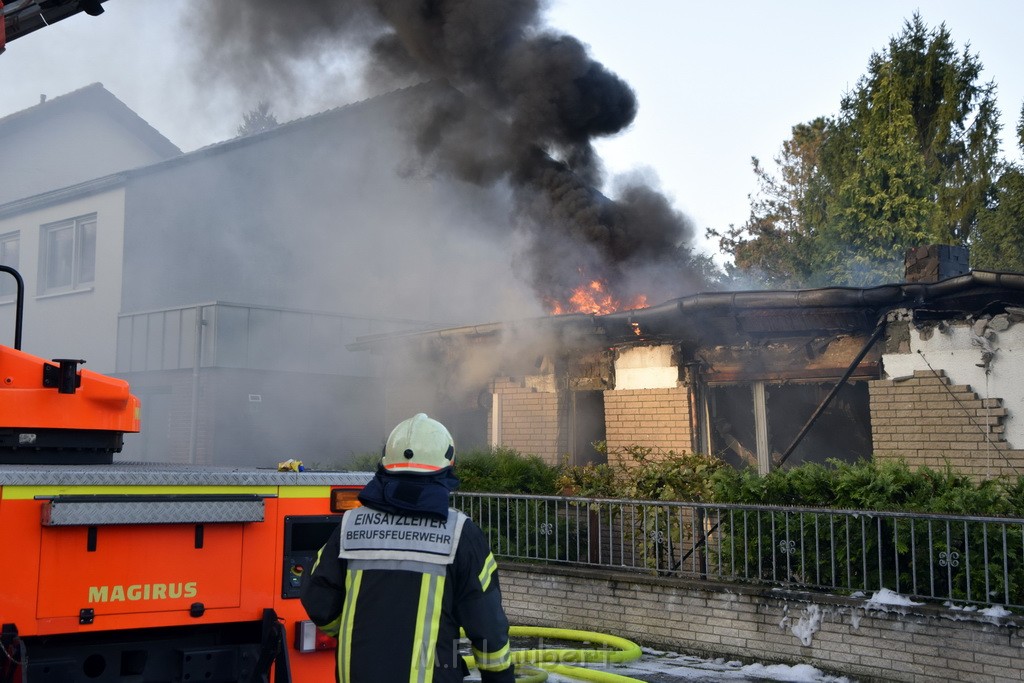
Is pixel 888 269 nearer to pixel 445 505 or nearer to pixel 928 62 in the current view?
pixel 928 62

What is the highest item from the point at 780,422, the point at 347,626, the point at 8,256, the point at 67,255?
the point at 8,256

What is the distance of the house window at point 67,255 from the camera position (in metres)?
23.1

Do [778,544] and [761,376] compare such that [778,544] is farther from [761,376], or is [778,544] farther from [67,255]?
[67,255]

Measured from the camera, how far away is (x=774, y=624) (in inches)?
314

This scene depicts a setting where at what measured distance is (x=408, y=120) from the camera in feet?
56.7

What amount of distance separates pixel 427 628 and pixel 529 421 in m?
10.5

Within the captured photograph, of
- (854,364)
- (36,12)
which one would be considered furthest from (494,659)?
(854,364)

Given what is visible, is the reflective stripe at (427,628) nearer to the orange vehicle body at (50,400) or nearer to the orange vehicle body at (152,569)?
the orange vehicle body at (152,569)

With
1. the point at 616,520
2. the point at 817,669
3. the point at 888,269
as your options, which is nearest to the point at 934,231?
the point at 888,269

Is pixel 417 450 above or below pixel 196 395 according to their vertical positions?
below

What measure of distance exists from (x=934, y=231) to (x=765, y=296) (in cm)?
1712

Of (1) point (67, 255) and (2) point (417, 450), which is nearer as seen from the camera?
(2) point (417, 450)

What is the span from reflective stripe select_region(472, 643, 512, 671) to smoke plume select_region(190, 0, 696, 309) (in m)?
10.9

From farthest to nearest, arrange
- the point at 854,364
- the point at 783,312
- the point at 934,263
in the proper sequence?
1. the point at 934,263
2. the point at 783,312
3. the point at 854,364
